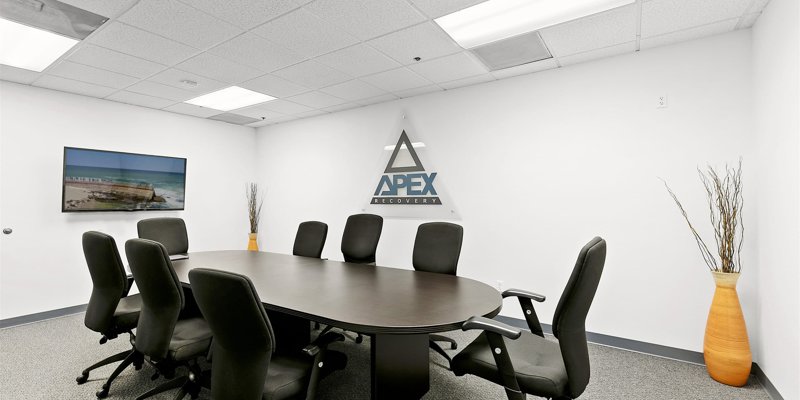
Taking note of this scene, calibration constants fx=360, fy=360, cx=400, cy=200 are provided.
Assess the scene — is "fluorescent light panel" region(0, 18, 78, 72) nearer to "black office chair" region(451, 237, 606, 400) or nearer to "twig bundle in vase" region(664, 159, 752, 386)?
"black office chair" region(451, 237, 606, 400)

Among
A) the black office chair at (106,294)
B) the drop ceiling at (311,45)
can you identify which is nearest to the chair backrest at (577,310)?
the drop ceiling at (311,45)

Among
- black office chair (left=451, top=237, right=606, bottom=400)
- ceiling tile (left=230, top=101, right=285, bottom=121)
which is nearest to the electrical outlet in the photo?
black office chair (left=451, top=237, right=606, bottom=400)

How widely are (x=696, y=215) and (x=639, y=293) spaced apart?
0.84 metres

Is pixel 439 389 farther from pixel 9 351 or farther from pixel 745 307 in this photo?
pixel 9 351

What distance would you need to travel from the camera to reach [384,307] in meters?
2.01

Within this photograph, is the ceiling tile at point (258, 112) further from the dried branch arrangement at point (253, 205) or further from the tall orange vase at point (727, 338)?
the tall orange vase at point (727, 338)

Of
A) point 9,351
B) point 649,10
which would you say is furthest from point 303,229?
point 649,10

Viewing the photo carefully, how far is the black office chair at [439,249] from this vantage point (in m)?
3.17

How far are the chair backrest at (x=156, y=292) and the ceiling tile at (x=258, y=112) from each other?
3.47m

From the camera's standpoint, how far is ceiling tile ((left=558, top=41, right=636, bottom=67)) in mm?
3242

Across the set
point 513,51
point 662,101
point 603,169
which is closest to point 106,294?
point 513,51

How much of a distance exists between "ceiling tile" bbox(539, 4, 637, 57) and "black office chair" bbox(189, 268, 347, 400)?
2914mm

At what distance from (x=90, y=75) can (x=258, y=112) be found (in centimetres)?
203

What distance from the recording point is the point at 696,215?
10.2 feet
